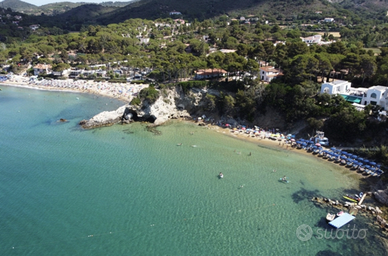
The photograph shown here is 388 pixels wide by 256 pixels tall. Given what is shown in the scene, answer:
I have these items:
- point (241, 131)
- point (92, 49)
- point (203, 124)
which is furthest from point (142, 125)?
point (92, 49)

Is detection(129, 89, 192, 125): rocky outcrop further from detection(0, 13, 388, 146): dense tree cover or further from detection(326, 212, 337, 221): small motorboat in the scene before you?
detection(326, 212, 337, 221): small motorboat

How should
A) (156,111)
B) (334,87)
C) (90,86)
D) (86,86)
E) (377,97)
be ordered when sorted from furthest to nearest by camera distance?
(86,86), (90,86), (156,111), (334,87), (377,97)

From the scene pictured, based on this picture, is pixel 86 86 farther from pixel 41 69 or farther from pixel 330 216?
pixel 330 216

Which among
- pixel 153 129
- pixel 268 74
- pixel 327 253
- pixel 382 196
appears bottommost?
pixel 327 253

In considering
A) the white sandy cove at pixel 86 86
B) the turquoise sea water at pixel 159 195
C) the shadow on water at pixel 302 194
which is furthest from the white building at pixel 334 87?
the white sandy cove at pixel 86 86

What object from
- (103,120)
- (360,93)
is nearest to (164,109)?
(103,120)
